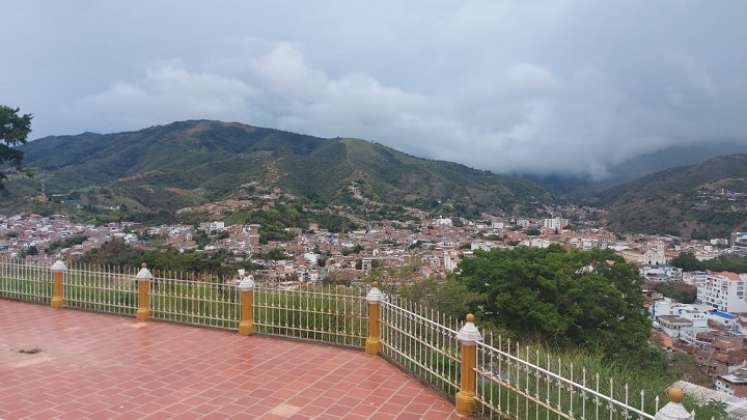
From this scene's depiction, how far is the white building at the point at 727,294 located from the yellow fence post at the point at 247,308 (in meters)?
48.4

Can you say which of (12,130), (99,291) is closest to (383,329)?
(99,291)

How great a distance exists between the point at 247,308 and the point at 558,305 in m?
12.9

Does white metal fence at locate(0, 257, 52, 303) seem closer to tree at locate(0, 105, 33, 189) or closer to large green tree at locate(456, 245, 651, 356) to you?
tree at locate(0, 105, 33, 189)

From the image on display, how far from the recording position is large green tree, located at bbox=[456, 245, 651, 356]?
51.8 feet

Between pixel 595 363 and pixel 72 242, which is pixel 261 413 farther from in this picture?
pixel 72 242

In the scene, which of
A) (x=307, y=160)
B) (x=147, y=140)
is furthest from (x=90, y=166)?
(x=307, y=160)

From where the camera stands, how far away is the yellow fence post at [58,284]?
9.24m

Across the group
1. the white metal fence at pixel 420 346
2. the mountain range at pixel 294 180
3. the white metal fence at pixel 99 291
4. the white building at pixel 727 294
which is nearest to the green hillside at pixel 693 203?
the mountain range at pixel 294 180

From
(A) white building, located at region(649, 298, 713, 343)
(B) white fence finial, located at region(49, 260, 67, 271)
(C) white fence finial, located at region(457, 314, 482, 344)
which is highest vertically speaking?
(C) white fence finial, located at region(457, 314, 482, 344)

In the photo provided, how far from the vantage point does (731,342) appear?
29.1 metres

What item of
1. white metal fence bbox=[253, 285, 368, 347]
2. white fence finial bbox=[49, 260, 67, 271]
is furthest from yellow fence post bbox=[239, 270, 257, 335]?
white fence finial bbox=[49, 260, 67, 271]

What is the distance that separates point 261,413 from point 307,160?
89.7m

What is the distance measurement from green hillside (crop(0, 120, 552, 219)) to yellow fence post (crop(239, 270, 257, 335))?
154 feet

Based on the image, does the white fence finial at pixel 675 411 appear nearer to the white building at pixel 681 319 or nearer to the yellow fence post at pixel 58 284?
the yellow fence post at pixel 58 284
